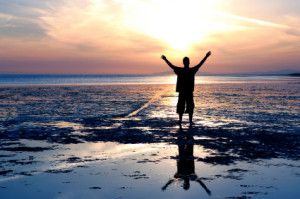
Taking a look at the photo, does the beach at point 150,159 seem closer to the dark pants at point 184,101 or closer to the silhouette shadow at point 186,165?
the silhouette shadow at point 186,165

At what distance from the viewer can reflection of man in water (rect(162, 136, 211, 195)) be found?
4422 mm

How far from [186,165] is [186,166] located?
2.5 inches

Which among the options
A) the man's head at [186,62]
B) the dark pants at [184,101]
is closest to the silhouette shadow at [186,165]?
the dark pants at [184,101]

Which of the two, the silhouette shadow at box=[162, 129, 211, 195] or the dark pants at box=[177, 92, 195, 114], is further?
the dark pants at box=[177, 92, 195, 114]

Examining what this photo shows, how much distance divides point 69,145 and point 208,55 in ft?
17.1

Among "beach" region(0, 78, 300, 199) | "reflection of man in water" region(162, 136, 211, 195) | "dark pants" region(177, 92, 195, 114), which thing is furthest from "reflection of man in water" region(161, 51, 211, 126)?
"reflection of man in water" region(162, 136, 211, 195)

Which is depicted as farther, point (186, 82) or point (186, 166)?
point (186, 82)

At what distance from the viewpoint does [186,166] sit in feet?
17.2

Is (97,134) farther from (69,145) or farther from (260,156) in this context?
(260,156)

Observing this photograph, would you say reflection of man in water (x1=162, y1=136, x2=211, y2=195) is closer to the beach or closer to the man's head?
the beach

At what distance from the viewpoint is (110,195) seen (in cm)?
395

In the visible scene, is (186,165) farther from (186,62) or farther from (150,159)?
(186,62)

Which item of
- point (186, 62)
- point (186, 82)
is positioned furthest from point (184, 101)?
point (186, 62)

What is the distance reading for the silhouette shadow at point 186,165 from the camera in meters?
4.41
